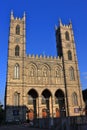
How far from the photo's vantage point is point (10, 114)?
40344 mm

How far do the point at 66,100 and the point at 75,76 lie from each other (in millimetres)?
6741

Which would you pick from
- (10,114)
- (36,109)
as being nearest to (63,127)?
(10,114)

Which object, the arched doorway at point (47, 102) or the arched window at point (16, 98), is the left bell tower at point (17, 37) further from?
the arched doorway at point (47, 102)

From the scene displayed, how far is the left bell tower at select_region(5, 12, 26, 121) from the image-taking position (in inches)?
1612

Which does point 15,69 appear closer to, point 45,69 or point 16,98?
point 16,98

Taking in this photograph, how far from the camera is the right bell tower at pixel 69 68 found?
149 ft

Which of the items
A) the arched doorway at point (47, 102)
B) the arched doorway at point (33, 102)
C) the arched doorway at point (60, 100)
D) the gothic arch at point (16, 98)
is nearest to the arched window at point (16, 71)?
the gothic arch at point (16, 98)

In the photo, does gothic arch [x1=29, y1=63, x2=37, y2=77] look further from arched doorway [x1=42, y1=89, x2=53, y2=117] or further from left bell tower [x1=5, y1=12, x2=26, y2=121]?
arched doorway [x1=42, y1=89, x2=53, y2=117]

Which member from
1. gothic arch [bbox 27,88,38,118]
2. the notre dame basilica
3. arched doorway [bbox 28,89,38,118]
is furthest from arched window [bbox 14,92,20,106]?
arched doorway [bbox 28,89,38,118]

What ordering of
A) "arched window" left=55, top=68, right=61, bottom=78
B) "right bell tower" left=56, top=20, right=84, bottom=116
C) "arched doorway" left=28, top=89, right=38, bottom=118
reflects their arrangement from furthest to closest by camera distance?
"arched window" left=55, top=68, right=61, bottom=78
"right bell tower" left=56, top=20, right=84, bottom=116
"arched doorway" left=28, top=89, right=38, bottom=118

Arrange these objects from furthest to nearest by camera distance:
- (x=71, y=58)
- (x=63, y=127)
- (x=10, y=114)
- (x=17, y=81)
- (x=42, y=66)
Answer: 1. (x=71, y=58)
2. (x=42, y=66)
3. (x=17, y=81)
4. (x=10, y=114)
5. (x=63, y=127)

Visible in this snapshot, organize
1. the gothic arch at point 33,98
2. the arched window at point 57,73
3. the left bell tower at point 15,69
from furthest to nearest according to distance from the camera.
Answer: the arched window at point 57,73
the gothic arch at point 33,98
the left bell tower at point 15,69

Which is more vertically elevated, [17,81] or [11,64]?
[11,64]

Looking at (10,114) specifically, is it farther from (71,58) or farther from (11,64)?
(71,58)
